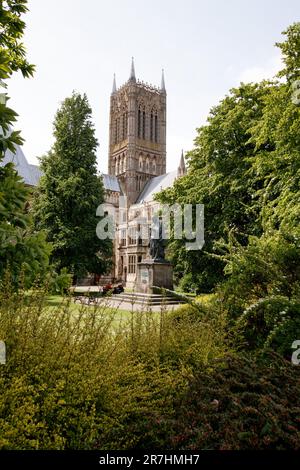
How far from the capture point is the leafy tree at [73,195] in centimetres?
2539

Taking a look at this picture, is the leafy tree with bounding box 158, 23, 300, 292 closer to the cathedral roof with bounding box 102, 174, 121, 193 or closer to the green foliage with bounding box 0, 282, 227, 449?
the green foliage with bounding box 0, 282, 227, 449

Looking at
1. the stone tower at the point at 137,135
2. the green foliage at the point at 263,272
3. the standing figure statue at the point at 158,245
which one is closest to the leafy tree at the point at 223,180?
the standing figure statue at the point at 158,245

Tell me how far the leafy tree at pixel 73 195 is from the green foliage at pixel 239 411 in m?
21.9

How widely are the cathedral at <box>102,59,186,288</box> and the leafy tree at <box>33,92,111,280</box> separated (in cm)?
4075

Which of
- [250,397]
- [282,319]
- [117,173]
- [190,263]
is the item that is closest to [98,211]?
[190,263]

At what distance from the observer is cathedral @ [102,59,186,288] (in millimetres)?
72938

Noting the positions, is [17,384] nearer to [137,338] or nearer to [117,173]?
[137,338]

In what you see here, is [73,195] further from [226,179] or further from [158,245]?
[226,179]

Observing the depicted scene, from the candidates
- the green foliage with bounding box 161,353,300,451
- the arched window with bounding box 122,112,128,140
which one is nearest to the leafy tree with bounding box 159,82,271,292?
the green foliage with bounding box 161,353,300,451

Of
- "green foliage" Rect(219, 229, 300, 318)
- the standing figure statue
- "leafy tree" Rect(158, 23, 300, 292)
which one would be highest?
"leafy tree" Rect(158, 23, 300, 292)

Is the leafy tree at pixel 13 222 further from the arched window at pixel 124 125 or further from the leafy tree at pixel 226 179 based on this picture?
the arched window at pixel 124 125

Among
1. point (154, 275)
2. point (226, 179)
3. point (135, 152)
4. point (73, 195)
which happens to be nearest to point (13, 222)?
point (226, 179)

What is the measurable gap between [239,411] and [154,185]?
73.4 meters
